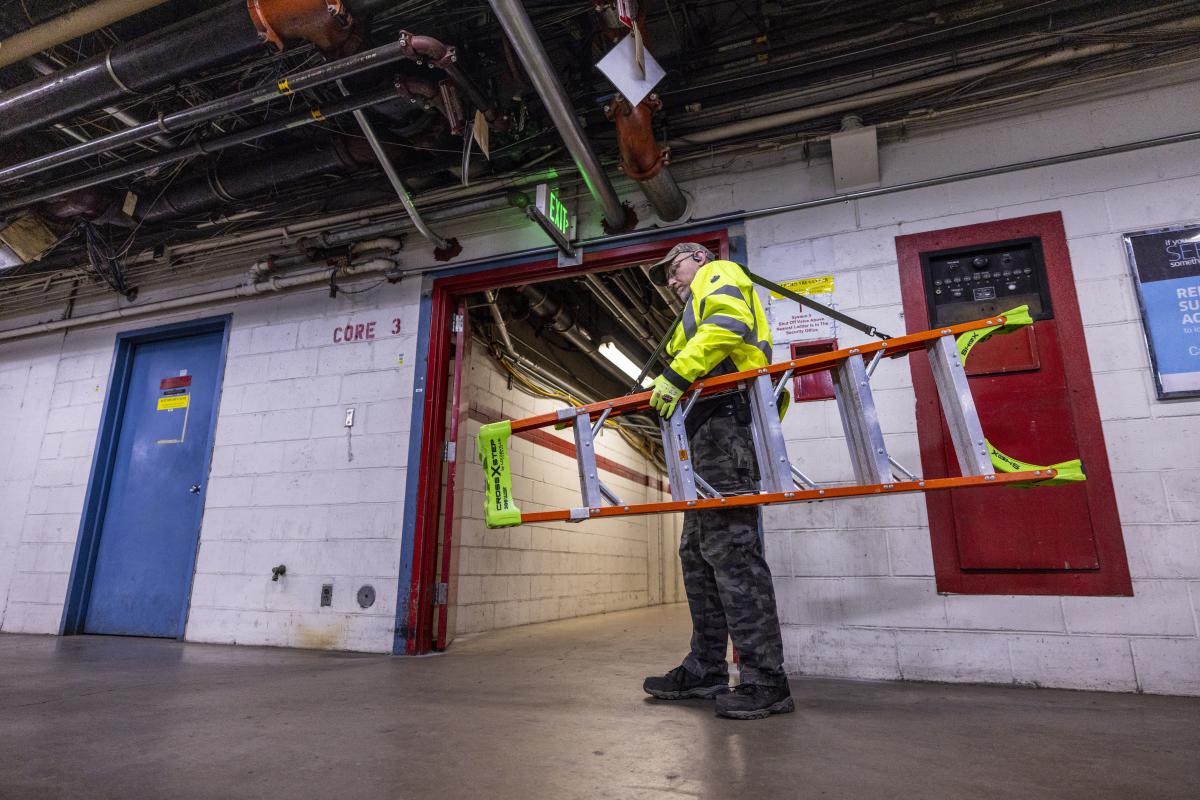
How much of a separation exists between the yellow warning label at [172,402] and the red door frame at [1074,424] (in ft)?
16.8

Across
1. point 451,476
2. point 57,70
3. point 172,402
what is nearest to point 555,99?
point 451,476

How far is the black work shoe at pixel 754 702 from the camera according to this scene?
6.61 ft

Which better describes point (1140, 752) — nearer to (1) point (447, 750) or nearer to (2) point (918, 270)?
(1) point (447, 750)

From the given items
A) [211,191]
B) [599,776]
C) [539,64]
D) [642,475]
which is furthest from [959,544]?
[642,475]

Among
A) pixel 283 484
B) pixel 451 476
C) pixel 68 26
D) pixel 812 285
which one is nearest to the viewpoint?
pixel 68 26

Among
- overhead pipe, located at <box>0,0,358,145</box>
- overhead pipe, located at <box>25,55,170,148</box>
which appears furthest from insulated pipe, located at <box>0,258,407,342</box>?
overhead pipe, located at <box>0,0,358,145</box>

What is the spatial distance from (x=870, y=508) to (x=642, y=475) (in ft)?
20.4

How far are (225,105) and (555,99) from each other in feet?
5.86

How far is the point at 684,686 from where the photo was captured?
7.70 feet

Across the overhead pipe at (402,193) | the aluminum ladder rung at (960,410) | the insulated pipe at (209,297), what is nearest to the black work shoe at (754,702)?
the aluminum ladder rung at (960,410)

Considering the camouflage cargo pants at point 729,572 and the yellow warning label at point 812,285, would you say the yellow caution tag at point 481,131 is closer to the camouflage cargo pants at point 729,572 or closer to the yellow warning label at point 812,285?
the yellow warning label at point 812,285

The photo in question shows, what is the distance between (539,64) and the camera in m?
2.79

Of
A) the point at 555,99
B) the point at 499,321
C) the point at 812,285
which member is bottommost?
the point at 812,285

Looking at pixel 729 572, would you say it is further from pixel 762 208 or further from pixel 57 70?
pixel 57 70
